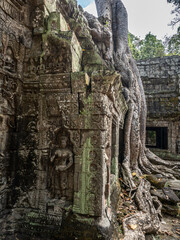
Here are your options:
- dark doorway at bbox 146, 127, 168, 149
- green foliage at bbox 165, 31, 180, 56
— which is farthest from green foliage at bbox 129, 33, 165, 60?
dark doorway at bbox 146, 127, 168, 149

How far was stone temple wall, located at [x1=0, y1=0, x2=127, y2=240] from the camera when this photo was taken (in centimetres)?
257

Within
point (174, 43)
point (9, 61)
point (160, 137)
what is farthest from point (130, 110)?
point (174, 43)

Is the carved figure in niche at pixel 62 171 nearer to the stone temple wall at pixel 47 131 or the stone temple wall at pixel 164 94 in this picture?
the stone temple wall at pixel 47 131

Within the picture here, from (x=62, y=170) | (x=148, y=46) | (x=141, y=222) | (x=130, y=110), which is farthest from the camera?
(x=148, y=46)

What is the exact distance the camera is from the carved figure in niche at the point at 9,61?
2.62 m

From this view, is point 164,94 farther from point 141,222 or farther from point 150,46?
point 150,46

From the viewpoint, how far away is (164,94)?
34.9ft

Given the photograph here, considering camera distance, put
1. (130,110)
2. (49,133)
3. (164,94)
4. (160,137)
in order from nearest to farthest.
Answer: (49,133), (130,110), (164,94), (160,137)

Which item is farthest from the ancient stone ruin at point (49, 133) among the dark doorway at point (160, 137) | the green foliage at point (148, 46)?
the green foliage at point (148, 46)

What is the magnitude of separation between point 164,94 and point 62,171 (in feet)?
32.6

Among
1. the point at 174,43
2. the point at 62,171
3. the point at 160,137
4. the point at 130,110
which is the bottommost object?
the point at 160,137

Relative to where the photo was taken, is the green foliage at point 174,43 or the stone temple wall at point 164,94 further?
the green foliage at point 174,43

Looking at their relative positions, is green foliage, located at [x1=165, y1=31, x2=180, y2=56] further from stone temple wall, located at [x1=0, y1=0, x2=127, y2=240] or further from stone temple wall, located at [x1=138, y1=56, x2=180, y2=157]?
stone temple wall, located at [x1=0, y1=0, x2=127, y2=240]

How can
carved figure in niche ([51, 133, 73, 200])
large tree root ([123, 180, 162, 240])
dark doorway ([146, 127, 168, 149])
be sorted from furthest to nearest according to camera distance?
dark doorway ([146, 127, 168, 149]) → large tree root ([123, 180, 162, 240]) → carved figure in niche ([51, 133, 73, 200])
